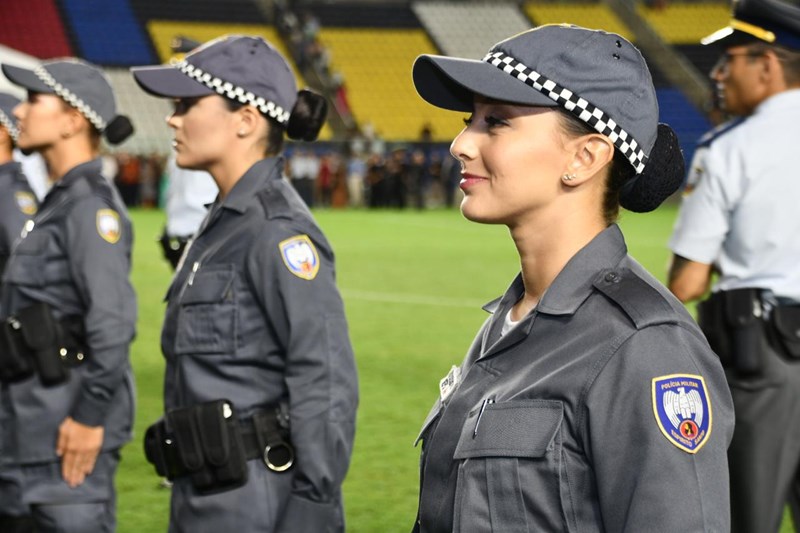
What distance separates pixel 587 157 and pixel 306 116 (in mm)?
1674

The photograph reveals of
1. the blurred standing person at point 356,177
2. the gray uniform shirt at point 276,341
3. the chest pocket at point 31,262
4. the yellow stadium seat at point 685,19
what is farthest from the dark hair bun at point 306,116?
the yellow stadium seat at point 685,19

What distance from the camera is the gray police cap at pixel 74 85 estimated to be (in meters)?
4.43

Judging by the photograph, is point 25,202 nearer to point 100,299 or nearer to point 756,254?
point 100,299

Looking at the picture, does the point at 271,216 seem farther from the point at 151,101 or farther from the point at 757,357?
the point at 151,101

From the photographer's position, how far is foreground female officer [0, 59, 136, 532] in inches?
160

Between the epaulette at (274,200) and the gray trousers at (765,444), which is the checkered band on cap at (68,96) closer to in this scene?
the epaulette at (274,200)

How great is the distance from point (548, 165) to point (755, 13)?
2.29 metres

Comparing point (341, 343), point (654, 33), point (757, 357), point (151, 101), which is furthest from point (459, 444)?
point (654, 33)

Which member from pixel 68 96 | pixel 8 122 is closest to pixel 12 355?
pixel 68 96

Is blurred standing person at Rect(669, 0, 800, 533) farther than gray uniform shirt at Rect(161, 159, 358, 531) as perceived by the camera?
Yes

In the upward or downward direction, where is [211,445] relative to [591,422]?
downward

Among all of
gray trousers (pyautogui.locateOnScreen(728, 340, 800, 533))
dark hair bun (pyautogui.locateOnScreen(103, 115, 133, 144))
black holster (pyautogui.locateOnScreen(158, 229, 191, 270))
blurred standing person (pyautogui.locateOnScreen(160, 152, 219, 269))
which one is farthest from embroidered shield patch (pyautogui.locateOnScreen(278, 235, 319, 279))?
black holster (pyautogui.locateOnScreen(158, 229, 191, 270))

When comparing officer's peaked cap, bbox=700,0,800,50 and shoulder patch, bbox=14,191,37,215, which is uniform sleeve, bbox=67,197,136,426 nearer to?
shoulder patch, bbox=14,191,37,215

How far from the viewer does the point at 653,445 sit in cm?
171
